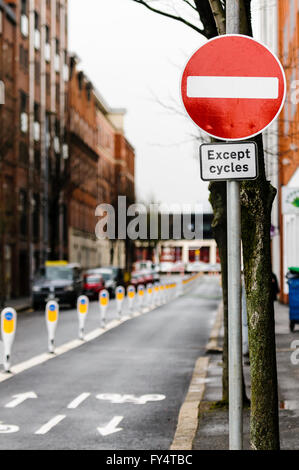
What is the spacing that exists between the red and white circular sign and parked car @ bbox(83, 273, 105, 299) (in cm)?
4284

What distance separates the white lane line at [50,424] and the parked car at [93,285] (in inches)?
1466

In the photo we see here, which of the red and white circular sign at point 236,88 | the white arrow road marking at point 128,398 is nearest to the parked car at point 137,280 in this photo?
the white arrow road marking at point 128,398

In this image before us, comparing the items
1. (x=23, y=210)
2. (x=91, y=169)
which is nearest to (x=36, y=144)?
(x=23, y=210)

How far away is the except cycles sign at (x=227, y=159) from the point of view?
4.71m

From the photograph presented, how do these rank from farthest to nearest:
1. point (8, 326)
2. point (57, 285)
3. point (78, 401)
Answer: point (57, 285)
point (8, 326)
point (78, 401)

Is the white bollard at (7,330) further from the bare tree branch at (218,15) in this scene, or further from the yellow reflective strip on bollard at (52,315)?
the bare tree branch at (218,15)

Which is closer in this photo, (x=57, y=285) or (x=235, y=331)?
(x=235, y=331)

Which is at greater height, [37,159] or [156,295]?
[37,159]

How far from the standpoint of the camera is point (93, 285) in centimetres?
4781

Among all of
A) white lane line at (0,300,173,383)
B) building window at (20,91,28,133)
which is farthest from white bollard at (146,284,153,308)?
building window at (20,91,28,133)

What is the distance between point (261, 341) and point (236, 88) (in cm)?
189

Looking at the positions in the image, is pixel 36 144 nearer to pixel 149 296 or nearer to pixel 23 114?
pixel 23 114

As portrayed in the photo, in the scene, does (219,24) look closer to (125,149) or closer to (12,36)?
(12,36)

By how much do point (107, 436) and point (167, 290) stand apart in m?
40.3
